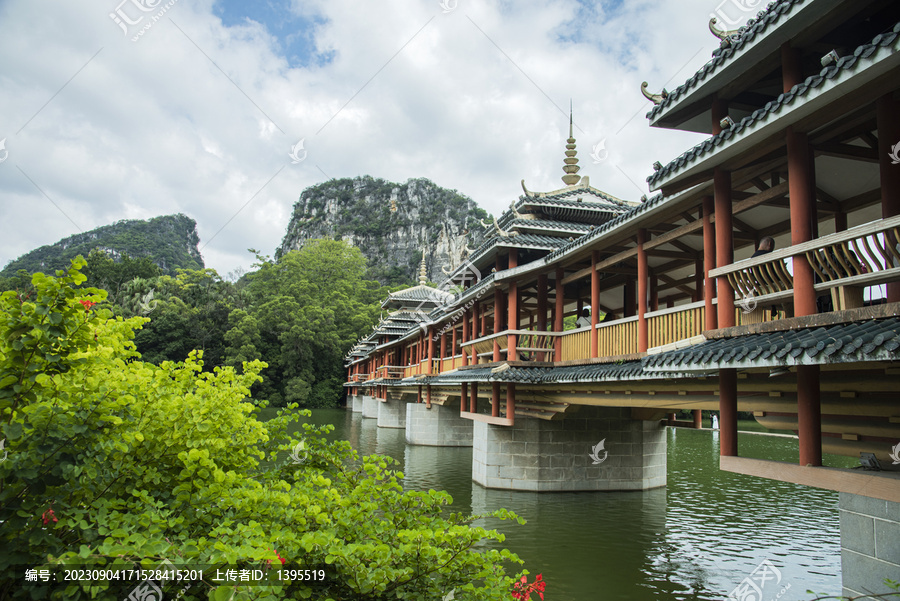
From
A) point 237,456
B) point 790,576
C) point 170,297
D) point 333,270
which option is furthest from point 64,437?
point 333,270

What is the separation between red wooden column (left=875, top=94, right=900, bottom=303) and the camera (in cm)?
523

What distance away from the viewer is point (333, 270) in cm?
6419

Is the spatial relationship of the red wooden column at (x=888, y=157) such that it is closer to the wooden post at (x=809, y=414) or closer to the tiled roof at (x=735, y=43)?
the wooden post at (x=809, y=414)

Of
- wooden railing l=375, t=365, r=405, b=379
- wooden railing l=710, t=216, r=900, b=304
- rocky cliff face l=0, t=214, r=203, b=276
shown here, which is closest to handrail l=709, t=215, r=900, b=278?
wooden railing l=710, t=216, r=900, b=304

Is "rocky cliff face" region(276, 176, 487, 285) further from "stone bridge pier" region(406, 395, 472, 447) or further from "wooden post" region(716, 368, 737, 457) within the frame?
"wooden post" region(716, 368, 737, 457)

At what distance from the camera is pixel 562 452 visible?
13.6 m

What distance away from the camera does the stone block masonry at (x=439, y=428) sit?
82.2 feet

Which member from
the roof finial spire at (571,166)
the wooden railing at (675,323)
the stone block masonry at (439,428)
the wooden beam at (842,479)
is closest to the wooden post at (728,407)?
the wooden beam at (842,479)

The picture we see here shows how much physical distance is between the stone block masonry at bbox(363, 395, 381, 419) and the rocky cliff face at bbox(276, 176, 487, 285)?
148 ft

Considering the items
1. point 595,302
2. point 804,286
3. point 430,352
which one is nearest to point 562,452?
point 595,302

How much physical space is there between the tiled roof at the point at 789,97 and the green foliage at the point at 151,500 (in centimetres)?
452

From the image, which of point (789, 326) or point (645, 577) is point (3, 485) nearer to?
point (789, 326)

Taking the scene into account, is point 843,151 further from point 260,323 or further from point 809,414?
point 260,323

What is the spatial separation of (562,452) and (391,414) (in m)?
24.5
